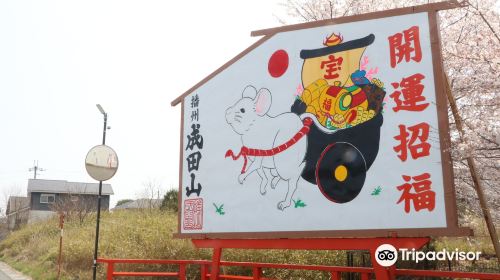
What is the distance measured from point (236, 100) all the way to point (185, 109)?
1.63m

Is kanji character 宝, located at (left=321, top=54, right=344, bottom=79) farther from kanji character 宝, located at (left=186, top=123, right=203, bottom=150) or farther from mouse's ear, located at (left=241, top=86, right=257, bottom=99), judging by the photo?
kanji character 宝, located at (left=186, top=123, right=203, bottom=150)

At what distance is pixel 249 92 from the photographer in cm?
798

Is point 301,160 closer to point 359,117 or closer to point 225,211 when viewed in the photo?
point 359,117

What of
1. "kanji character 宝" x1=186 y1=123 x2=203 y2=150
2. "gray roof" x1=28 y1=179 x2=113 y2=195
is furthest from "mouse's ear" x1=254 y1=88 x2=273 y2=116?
"gray roof" x1=28 y1=179 x2=113 y2=195

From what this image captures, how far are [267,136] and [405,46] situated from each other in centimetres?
269

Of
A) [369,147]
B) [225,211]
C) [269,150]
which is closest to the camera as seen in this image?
[369,147]

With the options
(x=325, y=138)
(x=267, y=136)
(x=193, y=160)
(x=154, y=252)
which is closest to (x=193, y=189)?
(x=193, y=160)

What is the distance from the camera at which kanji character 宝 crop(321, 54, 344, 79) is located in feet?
21.7

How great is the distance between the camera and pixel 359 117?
6316mm

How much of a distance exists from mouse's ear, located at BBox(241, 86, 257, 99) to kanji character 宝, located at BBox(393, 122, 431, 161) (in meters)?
2.87

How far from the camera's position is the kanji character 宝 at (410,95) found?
5788mm

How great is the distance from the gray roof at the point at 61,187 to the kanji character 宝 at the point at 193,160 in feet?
161

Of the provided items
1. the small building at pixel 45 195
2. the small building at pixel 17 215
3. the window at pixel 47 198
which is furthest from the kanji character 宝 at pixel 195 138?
the window at pixel 47 198

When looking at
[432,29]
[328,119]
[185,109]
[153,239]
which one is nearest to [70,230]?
[153,239]
